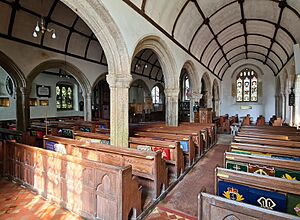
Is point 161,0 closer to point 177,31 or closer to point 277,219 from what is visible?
point 177,31

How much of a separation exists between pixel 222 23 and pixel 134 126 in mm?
6326

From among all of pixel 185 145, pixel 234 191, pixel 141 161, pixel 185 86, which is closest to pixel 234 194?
pixel 234 191

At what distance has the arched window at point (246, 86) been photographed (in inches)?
663

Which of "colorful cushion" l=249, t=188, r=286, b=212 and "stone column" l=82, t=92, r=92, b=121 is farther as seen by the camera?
"stone column" l=82, t=92, r=92, b=121

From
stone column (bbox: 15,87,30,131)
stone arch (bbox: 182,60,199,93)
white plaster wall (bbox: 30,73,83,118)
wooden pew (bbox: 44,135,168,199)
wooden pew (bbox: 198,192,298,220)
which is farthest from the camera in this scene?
white plaster wall (bbox: 30,73,83,118)

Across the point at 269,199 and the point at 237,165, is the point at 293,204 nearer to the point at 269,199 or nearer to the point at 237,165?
the point at 269,199

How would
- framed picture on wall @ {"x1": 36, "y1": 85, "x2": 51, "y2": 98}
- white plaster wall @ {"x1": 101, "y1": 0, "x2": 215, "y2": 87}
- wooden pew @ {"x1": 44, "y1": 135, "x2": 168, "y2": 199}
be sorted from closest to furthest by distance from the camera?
1. wooden pew @ {"x1": 44, "y1": 135, "x2": 168, "y2": 199}
2. white plaster wall @ {"x1": 101, "y1": 0, "x2": 215, "y2": 87}
3. framed picture on wall @ {"x1": 36, "y1": 85, "x2": 51, "y2": 98}

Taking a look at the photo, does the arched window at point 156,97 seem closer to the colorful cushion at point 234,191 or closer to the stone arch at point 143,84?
the stone arch at point 143,84

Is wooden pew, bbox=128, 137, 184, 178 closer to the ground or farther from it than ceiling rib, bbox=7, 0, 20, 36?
closer to the ground

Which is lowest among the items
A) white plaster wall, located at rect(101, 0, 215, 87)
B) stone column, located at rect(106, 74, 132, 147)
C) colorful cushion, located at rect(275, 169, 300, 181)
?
colorful cushion, located at rect(275, 169, 300, 181)

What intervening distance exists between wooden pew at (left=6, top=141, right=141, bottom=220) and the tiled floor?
10cm

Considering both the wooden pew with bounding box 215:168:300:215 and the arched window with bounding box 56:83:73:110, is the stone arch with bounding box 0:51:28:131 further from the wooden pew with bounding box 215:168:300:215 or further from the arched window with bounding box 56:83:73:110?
the wooden pew with bounding box 215:168:300:215

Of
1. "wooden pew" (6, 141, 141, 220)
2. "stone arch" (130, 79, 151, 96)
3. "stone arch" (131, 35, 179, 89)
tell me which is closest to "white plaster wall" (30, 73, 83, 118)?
"stone arch" (130, 79, 151, 96)

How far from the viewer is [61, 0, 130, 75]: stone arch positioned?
12.7 ft
